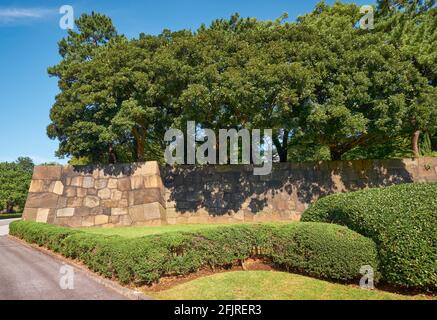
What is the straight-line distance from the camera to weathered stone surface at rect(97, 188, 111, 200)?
16828 mm

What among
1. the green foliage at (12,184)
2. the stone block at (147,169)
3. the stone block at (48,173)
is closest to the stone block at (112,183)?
the stone block at (147,169)

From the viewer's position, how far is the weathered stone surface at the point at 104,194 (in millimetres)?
16828


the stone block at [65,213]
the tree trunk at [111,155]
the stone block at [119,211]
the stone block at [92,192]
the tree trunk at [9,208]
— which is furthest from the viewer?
the tree trunk at [9,208]

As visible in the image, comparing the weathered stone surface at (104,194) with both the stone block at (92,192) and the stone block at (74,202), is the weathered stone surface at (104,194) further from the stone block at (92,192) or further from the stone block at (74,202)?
the stone block at (74,202)

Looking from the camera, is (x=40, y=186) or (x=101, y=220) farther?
(x=40, y=186)

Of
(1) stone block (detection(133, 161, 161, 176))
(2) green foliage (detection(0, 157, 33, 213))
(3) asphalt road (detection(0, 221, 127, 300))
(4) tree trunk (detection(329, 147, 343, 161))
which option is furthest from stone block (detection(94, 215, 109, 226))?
(2) green foliage (detection(0, 157, 33, 213))

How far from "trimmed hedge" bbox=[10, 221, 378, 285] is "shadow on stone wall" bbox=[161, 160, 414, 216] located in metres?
8.11

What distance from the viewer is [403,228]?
22.3 feet

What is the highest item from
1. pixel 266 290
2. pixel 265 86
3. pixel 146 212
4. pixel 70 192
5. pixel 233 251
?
pixel 265 86

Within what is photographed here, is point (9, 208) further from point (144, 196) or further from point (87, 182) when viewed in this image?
point (144, 196)

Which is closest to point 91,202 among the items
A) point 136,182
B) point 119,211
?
point 119,211

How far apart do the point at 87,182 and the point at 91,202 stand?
1050 millimetres

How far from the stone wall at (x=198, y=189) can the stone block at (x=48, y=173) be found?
51 mm

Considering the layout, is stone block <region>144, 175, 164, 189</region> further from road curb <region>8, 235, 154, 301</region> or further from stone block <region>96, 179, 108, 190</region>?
road curb <region>8, 235, 154, 301</region>
